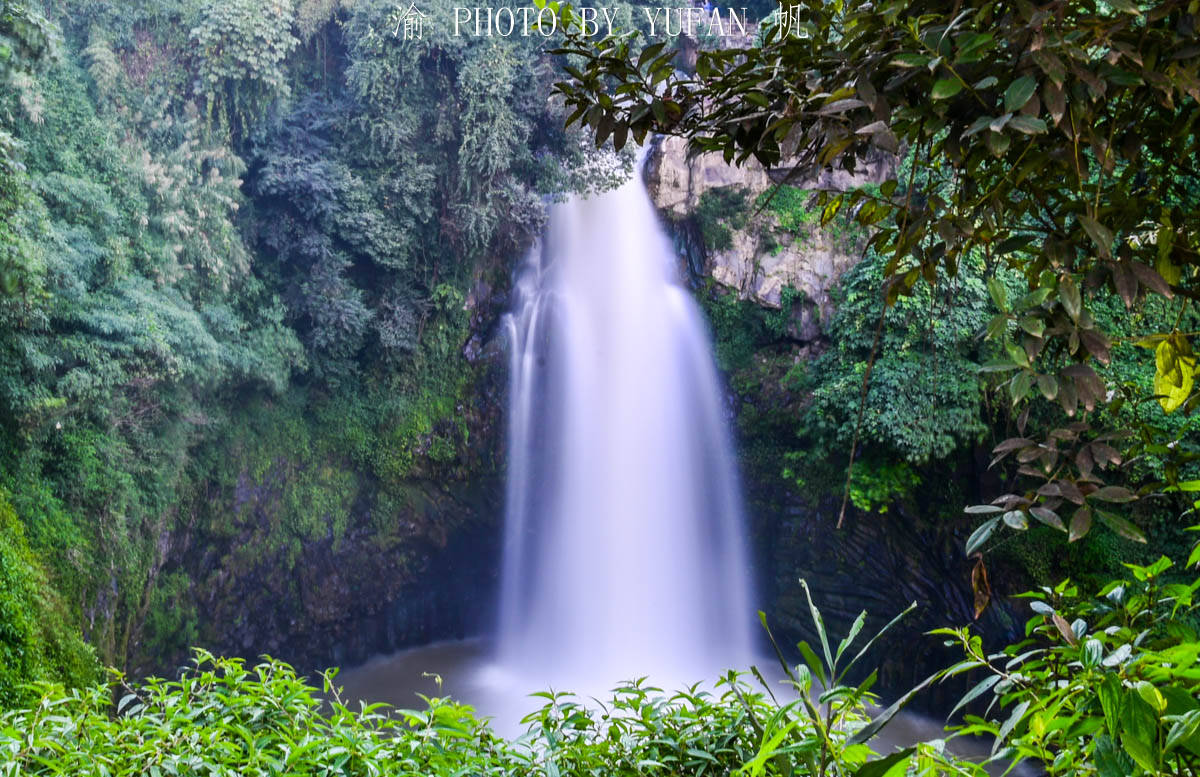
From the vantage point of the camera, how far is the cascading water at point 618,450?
800cm

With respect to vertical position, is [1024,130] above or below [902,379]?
above

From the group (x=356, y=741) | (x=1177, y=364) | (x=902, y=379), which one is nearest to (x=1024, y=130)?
(x=1177, y=364)

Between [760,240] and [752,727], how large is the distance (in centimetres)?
700

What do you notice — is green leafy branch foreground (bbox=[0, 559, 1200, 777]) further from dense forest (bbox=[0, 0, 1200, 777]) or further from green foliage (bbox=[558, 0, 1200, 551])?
green foliage (bbox=[558, 0, 1200, 551])

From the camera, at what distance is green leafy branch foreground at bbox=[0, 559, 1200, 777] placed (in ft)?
2.12

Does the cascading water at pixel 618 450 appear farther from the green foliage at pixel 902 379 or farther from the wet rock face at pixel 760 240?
the green foliage at pixel 902 379

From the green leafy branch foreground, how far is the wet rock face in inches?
261

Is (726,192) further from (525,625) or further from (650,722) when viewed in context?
(650,722)

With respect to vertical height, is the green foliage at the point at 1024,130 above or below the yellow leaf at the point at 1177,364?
above

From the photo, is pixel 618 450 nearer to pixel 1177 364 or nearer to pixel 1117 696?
pixel 1177 364

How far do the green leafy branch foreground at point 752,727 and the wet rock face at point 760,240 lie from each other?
6.62 meters

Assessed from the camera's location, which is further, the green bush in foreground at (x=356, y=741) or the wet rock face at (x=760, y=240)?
the wet rock face at (x=760, y=240)

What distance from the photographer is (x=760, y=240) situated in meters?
7.85

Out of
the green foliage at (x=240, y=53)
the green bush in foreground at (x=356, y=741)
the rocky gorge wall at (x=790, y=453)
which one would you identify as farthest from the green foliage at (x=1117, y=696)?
the green foliage at (x=240, y=53)
